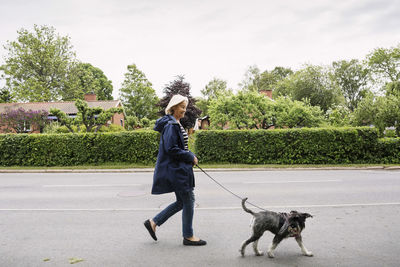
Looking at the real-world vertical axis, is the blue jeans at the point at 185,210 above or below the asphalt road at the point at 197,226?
above

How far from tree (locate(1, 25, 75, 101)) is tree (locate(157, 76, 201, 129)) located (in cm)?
1639

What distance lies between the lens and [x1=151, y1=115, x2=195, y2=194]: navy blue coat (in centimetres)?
365

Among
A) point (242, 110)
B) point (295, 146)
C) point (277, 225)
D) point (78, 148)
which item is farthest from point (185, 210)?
point (242, 110)

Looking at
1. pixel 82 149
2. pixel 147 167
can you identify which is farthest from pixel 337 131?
pixel 82 149

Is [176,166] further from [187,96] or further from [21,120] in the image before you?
[187,96]

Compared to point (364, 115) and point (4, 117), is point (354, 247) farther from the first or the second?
point (4, 117)

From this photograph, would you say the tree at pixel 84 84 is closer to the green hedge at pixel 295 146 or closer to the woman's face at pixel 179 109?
the green hedge at pixel 295 146

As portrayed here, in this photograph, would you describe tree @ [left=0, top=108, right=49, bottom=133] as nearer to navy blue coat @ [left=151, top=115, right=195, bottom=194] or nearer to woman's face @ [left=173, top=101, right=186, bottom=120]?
woman's face @ [left=173, top=101, right=186, bottom=120]

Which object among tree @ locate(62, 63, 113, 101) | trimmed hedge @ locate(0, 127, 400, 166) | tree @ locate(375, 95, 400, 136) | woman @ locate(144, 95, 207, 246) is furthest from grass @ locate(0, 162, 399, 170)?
tree @ locate(62, 63, 113, 101)

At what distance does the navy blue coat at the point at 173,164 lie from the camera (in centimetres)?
365

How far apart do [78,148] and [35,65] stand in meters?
33.6

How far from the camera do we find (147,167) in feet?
43.0

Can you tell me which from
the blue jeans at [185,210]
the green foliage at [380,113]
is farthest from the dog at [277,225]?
the green foliage at [380,113]

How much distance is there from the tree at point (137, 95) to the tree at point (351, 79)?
37936mm
